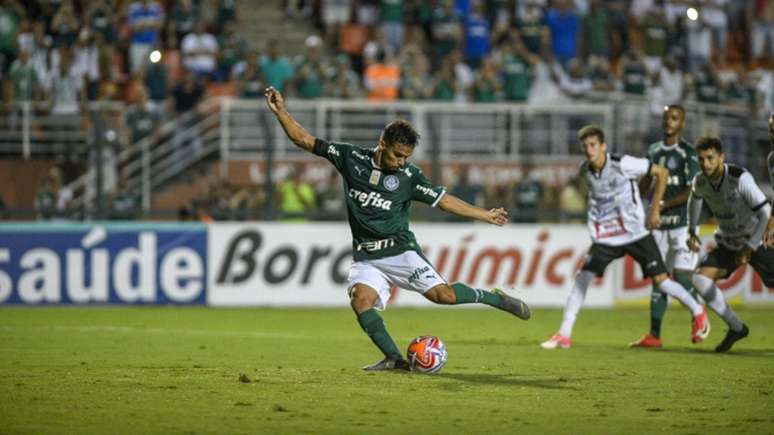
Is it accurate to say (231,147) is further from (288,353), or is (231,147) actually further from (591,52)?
(288,353)

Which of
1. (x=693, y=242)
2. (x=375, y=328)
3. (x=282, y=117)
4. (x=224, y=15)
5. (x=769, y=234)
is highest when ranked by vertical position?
(x=224, y=15)

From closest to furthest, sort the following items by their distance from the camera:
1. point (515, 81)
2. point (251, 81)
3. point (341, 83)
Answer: point (251, 81)
point (341, 83)
point (515, 81)

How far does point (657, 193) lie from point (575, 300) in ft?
4.68

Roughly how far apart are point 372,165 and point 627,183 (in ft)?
12.5

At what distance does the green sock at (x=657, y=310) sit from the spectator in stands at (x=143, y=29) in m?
13.4

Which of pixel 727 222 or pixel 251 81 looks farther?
pixel 251 81

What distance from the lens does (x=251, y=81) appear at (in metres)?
25.0

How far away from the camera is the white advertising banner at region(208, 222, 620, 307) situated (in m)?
21.7

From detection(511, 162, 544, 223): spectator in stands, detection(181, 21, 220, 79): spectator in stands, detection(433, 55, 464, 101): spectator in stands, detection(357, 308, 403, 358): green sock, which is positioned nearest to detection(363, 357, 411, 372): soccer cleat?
detection(357, 308, 403, 358): green sock

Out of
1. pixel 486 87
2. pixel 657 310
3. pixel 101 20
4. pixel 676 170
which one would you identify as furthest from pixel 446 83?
pixel 657 310

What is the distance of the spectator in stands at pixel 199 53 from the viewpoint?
2619cm

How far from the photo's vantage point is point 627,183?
48.6 ft

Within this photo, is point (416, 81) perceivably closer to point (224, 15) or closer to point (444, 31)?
point (444, 31)

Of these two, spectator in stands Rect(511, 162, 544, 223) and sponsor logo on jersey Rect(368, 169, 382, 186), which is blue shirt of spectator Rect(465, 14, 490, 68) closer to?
spectator in stands Rect(511, 162, 544, 223)
